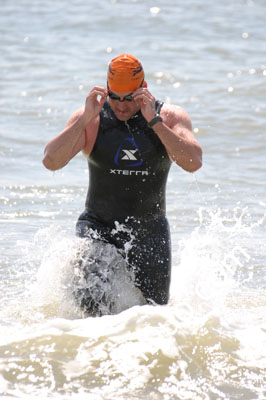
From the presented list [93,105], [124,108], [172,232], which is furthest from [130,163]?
[172,232]

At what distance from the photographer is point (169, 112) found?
20.0 feet

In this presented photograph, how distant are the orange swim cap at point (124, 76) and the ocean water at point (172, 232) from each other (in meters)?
1.20

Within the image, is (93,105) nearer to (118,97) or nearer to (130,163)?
(118,97)

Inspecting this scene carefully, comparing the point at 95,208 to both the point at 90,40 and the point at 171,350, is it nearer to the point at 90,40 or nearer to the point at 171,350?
the point at 171,350

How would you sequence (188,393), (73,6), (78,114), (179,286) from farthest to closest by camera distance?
1. (73,6)
2. (179,286)
3. (78,114)
4. (188,393)

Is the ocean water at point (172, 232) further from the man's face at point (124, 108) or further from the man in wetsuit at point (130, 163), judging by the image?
the man's face at point (124, 108)

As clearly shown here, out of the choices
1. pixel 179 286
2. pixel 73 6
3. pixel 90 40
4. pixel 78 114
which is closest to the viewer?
pixel 78 114

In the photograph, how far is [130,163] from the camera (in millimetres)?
6031

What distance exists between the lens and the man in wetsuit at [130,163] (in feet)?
19.2

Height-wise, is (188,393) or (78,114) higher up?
(78,114)

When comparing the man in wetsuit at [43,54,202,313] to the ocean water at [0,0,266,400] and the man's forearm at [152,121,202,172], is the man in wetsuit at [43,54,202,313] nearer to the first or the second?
the man's forearm at [152,121,202,172]

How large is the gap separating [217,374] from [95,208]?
63.6 inches

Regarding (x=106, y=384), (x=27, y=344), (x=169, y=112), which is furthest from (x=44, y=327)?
(x=169, y=112)

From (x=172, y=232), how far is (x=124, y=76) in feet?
10.0
